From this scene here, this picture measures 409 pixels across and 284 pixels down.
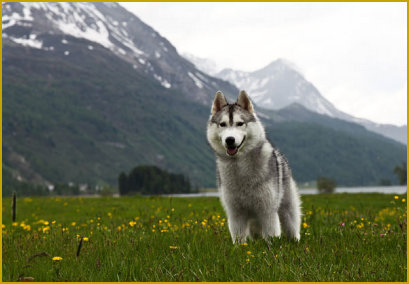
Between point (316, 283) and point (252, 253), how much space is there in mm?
1835

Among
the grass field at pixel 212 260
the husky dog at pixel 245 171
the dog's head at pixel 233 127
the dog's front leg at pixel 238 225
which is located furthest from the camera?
the dog's front leg at pixel 238 225

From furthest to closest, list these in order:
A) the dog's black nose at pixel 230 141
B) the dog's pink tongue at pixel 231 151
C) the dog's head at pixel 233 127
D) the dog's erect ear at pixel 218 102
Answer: the dog's erect ear at pixel 218 102 < the dog's pink tongue at pixel 231 151 < the dog's head at pixel 233 127 < the dog's black nose at pixel 230 141

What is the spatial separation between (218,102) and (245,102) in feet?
1.86

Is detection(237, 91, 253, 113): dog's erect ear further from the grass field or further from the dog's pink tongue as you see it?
the grass field

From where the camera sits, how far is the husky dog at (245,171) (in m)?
7.88

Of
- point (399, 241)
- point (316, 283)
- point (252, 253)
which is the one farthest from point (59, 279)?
point (399, 241)

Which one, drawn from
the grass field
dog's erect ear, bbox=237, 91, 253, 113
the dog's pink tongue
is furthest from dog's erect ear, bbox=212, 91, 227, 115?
the grass field

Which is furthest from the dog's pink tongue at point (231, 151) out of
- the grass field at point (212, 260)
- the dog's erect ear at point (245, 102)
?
the grass field at point (212, 260)

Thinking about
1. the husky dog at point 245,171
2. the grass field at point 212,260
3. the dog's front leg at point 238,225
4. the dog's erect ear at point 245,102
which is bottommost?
the grass field at point 212,260

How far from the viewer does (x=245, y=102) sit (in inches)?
319

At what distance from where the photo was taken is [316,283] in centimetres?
501

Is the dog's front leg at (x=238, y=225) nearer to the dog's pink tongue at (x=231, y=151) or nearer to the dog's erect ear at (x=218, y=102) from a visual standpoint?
the dog's pink tongue at (x=231, y=151)

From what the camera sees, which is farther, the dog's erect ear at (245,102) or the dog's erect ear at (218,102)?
the dog's erect ear at (218,102)

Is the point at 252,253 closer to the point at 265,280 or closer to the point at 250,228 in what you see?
the point at 265,280
